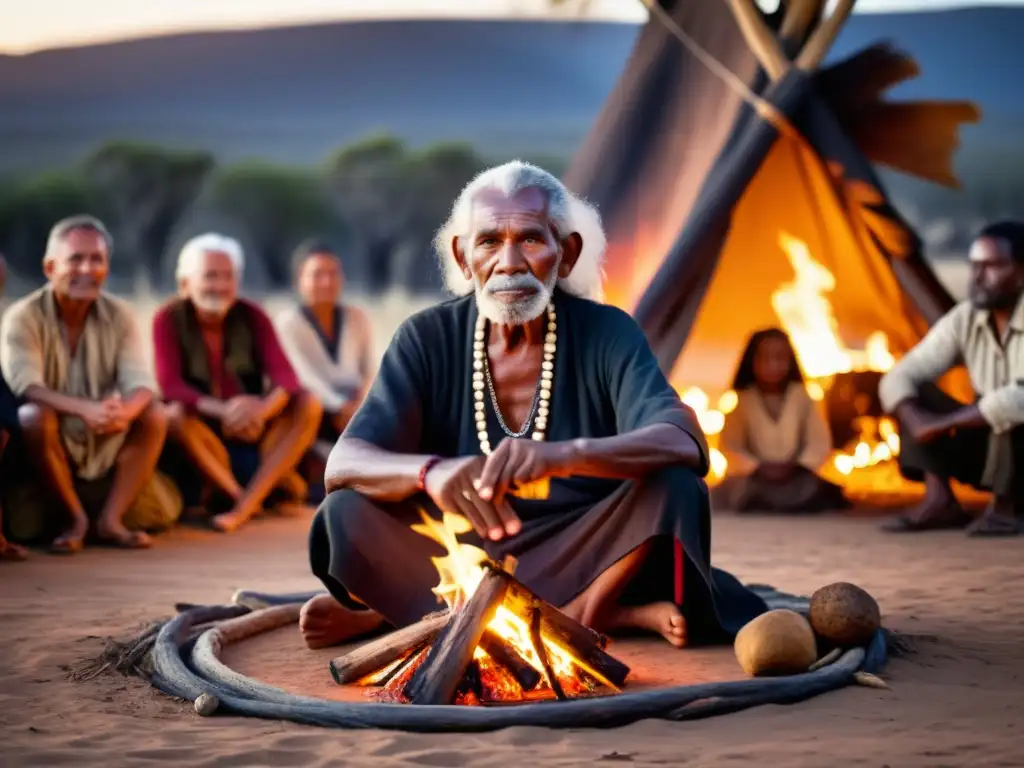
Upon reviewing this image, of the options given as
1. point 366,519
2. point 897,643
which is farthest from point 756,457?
point 366,519

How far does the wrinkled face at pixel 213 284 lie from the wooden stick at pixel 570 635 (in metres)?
4.42

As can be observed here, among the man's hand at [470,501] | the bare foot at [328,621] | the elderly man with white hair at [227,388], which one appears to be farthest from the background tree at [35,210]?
the man's hand at [470,501]

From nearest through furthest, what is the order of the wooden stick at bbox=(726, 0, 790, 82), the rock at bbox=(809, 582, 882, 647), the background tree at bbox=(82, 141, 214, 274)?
1. the rock at bbox=(809, 582, 882, 647)
2. the wooden stick at bbox=(726, 0, 790, 82)
3. the background tree at bbox=(82, 141, 214, 274)

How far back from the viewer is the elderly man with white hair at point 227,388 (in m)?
7.64

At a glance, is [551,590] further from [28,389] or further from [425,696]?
[28,389]

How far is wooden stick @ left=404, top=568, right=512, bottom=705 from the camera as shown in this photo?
3570 millimetres

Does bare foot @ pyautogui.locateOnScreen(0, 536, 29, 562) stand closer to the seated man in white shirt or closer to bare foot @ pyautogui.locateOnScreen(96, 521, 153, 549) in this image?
bare foot @ pyautogui.locateOnScreen(96, 521, 153, 549)

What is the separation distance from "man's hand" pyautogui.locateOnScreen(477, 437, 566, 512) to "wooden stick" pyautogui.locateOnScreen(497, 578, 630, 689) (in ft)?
0.80

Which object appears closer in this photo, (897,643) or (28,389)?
(897,643)

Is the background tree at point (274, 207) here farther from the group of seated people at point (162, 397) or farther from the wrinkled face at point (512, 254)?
the wrinkled face at point (512, 254)

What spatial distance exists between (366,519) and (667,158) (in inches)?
203

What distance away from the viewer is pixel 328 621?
439 cm

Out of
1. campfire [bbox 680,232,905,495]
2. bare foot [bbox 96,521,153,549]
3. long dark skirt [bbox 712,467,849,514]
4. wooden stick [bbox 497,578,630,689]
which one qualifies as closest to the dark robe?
wooden stick [bbox 497,578,630,689]

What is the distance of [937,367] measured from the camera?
732 centimetres
